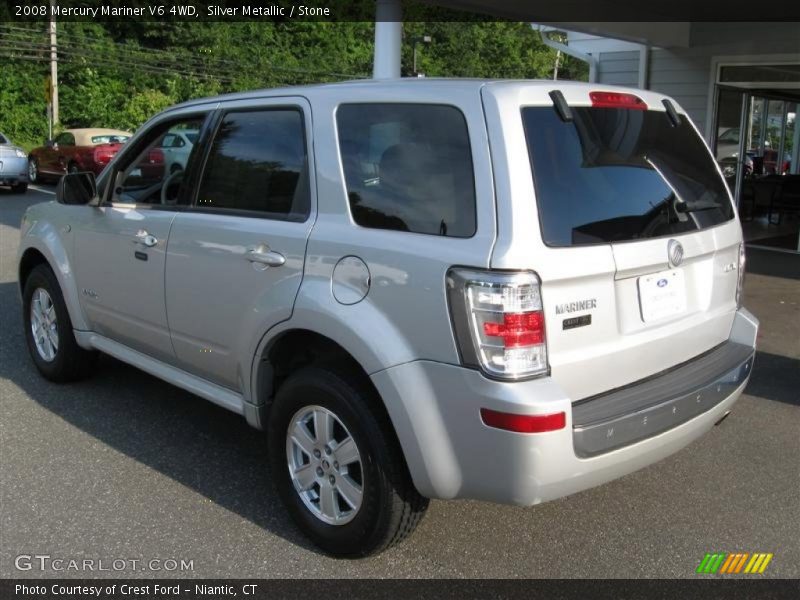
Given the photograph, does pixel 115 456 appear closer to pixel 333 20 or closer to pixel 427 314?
pixel 427 314

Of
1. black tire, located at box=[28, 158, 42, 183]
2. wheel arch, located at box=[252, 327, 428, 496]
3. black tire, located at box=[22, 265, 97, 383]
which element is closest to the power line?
black tire, located at box=[28, 158, 42, 183]

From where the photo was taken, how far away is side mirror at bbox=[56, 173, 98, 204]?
14.9 feet

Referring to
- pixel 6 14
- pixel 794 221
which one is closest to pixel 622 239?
pixel 794 221

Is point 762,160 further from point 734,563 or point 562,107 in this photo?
point 562,107

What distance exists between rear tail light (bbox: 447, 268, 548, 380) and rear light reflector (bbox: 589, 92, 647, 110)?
34.1 inches

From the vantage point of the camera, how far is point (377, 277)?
112 inches

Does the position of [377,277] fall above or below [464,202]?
below

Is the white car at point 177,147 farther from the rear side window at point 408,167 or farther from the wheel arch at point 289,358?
the wheel arch at point 289,358

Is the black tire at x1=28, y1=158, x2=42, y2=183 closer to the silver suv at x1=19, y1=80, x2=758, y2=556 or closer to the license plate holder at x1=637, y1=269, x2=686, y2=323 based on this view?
the silver suv at x1=19, y1=80, x2=758, y2=556

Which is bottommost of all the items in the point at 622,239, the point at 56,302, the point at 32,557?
the point at 32,557

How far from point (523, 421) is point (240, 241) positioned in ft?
5.12

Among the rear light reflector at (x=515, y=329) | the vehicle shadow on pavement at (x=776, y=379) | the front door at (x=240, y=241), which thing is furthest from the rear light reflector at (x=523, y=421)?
the vehicle shadow on pavement at (x=776, y=379)

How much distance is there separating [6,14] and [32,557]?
4273 centimetres

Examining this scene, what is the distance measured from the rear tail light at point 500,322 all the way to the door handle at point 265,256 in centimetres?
92
